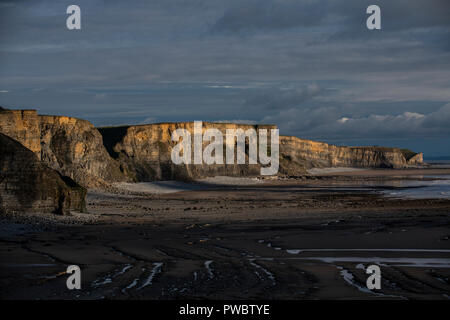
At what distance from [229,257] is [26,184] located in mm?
13611

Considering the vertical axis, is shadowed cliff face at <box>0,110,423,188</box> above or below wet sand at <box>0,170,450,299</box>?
above

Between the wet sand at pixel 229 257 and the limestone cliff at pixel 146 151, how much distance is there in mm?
46974

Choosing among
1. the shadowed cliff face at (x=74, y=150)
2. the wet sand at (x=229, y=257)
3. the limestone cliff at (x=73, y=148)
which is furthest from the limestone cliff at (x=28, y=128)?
the wet sand at (x=229, y=257)

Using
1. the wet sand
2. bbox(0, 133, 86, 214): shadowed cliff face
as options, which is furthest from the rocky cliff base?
the wet sand

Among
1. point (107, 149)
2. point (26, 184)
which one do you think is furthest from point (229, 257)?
point (107, 149)

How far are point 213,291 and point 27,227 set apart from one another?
43.8 ft

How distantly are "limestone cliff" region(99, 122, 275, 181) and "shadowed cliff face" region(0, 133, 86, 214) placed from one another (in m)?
42.6

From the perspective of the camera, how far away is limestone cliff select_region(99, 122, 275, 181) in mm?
73412

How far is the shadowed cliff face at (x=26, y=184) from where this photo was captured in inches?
967

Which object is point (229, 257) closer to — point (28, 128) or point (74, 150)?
point (28, 128)

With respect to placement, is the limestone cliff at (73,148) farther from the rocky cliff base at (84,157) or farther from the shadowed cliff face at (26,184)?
the shadowed cliff face at (26,184)

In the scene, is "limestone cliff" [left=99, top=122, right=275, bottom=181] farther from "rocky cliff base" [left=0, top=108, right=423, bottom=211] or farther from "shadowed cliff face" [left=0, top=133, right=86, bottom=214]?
"shadowed cliff face" [left=0, top=133, right=86, bottom=214]

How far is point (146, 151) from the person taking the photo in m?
77.6
